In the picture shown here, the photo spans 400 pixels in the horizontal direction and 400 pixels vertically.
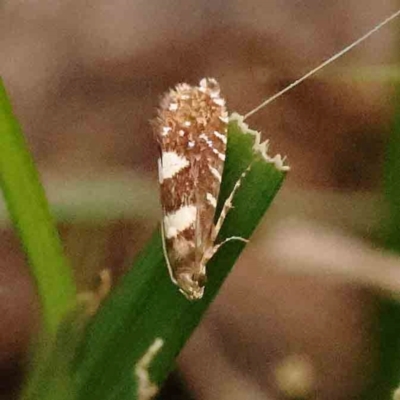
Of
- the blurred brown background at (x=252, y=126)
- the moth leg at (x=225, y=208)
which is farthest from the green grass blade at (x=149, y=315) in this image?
the blurred brown background at (x=252, y=126)

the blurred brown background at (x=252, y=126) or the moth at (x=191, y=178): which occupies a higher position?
the moth at (x=191, y=178)

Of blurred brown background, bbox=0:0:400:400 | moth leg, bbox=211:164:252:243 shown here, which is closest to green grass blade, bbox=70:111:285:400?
moth leg, bbox=211:164:252:243

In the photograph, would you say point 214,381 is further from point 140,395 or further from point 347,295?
point 140,395

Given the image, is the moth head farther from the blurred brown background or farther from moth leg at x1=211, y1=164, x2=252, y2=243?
the blurred brown background

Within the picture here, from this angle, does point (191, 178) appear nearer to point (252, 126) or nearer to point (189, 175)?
point (189, 175)

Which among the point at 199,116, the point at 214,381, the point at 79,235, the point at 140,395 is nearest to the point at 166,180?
the point at 199,116

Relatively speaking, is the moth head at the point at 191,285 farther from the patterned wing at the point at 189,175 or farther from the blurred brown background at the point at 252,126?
the blurred brown background at the point at 252,126

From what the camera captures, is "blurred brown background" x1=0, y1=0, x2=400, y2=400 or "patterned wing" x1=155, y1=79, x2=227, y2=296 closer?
"patterned wing" x1=155, y1=79, x2=227, y2=296
